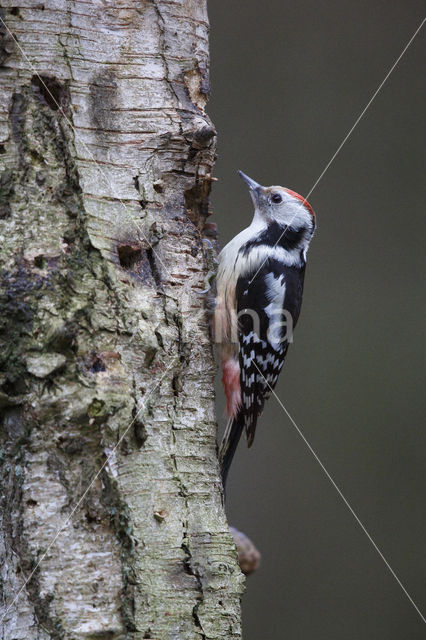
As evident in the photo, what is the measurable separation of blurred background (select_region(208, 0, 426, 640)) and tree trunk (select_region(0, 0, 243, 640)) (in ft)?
8.55

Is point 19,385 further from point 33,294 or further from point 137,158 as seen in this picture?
point 137,158

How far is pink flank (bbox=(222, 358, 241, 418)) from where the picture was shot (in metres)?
2.99

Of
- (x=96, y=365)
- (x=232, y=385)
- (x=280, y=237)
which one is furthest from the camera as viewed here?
(x=280, y=237)

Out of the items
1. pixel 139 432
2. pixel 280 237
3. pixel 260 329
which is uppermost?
pixel 139 432

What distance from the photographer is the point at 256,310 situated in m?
3.00

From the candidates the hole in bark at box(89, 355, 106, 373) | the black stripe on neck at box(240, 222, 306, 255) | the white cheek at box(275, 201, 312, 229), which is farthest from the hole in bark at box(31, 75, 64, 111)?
the white cheek at box(275, 201, 312, 229)

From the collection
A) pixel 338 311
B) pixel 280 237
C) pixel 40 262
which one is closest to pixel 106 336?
pixel 40 262

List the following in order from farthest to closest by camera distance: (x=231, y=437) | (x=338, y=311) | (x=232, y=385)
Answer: (x=338, y=311) → (x=232, y=385) → (x=231, y=437)

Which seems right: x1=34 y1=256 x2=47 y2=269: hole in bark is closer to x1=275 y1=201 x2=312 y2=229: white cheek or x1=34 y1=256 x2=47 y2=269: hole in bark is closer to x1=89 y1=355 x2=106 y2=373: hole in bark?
x1=89 y1=355 x2=106 y2=373: hole in bark

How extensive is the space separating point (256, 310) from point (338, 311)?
77.7 inches

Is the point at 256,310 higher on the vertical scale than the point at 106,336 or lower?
lower

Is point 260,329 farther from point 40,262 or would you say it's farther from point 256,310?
point 40,262

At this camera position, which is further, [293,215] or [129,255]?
[293,215]

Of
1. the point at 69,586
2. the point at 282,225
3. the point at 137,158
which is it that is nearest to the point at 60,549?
the point at 69,586
